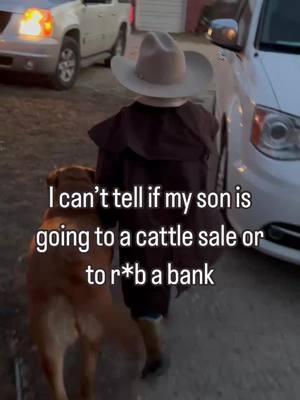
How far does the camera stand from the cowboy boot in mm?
3291

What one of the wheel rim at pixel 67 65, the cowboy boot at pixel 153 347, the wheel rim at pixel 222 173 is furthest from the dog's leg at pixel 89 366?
the wheel rim at pixel 67 65

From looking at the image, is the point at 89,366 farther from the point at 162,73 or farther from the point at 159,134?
the point at 162,73

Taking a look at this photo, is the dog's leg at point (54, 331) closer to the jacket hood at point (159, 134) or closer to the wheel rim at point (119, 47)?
the jacket hood at point (159, 134)

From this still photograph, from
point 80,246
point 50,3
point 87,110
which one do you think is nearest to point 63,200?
point 80,246

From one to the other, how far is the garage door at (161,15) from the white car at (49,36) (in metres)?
9.76

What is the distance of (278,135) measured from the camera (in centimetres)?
415

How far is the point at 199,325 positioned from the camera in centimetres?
394

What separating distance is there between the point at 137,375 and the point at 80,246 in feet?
3.06

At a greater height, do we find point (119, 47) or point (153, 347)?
point (153, 347)

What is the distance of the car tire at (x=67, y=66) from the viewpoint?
382 inches

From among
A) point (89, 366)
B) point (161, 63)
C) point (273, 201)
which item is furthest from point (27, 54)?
point (89, 366)

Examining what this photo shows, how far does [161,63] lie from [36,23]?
652 centimetres

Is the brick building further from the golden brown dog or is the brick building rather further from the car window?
the golden brown dog

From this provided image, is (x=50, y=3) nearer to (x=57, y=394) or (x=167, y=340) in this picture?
(x=167, y=340)
